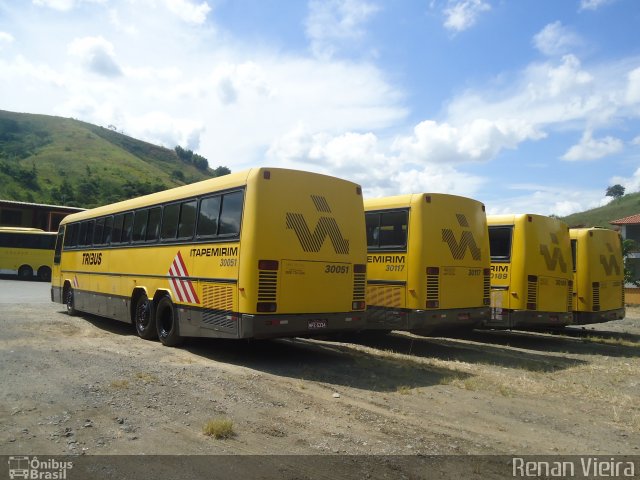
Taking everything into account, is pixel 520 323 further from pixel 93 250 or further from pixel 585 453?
pixel 93 250

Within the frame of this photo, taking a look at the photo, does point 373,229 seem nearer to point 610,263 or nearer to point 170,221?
point 170,221

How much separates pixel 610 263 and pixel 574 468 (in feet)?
39.4

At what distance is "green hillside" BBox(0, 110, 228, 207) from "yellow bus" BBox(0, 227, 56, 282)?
44.8m

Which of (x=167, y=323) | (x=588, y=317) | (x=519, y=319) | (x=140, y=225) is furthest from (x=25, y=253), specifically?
(x=588, y=317)

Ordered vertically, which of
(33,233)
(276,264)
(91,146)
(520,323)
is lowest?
(520,323)

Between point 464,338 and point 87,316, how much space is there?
1046 cm

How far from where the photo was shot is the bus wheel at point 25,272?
3403 cm

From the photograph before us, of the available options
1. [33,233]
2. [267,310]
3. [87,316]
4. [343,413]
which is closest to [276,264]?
[267,310]

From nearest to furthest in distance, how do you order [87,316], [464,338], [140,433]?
[140,433]
[464,338]
[87,316]

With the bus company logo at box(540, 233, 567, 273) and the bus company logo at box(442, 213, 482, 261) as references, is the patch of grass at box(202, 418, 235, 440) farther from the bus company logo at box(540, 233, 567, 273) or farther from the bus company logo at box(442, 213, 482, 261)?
the bus company logo at box(540, 233, 567, 273)

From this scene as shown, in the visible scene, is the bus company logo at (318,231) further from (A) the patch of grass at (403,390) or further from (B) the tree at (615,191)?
(B) the tree at (615,191)

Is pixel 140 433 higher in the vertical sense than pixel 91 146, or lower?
lower

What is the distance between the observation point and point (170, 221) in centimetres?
1057

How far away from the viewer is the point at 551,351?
12.2 meters
